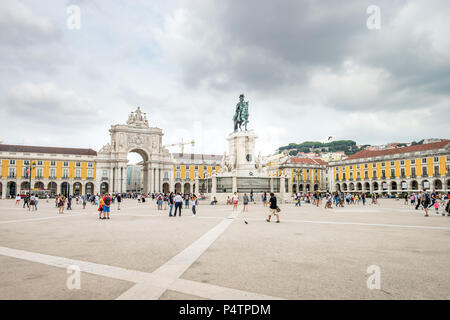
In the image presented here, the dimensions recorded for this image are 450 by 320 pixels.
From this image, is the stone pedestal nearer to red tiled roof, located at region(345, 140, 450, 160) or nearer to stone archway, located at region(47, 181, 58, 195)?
red tiled roof, located at region(345, 140, 450, 160)

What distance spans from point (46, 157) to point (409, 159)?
8450cm

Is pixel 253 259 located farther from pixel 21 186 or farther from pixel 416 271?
pixel 21 186

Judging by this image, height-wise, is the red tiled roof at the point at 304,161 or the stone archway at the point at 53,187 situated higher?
the red tiled roof at the point at 304,161

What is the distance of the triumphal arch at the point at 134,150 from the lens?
227 feet

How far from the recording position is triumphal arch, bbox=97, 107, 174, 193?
69.3 meters

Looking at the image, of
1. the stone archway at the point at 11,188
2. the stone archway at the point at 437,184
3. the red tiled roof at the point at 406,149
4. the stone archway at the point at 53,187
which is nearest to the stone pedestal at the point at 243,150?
the stone archway at the point at 437,184

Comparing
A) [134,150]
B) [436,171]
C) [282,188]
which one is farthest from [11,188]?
[436,171]

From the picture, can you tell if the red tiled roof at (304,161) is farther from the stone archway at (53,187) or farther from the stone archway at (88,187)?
the stone archway at (53,187)

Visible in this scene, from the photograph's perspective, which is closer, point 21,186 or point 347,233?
point 347,233

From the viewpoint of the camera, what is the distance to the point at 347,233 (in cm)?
855

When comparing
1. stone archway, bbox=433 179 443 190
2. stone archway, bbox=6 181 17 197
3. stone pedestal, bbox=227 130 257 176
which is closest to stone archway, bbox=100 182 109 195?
stone archway, bbox=6 181 17 197

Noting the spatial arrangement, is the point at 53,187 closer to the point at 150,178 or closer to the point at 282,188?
the point at 150,178
